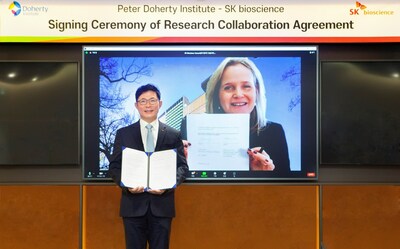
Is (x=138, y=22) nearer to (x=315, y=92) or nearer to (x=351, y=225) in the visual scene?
(x=315, y=92)

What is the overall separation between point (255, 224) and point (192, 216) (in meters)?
0.58

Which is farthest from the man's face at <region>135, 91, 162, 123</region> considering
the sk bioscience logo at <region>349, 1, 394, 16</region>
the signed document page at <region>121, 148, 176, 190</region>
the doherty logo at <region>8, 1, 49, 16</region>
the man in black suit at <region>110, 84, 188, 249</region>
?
the sk bioscience logo at <region>349, 1, 394, 16</region>

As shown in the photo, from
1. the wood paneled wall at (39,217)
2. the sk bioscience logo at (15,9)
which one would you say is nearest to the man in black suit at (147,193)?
the wood paneled wall at (39,217)

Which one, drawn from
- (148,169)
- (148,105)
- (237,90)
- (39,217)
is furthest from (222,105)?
(39,217)

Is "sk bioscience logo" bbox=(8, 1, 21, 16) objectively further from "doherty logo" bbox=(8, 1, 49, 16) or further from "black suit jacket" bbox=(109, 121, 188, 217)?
"black suit jacket" bbox=(109, 121, 188, 217)

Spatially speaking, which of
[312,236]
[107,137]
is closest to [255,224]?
[312,236]

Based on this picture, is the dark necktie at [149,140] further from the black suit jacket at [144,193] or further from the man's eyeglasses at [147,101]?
the man's eyeglasses at [147,101]

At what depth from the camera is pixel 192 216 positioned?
385 centimetres

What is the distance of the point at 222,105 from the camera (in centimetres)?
381

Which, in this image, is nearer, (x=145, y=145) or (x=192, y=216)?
(x=145, y=145)

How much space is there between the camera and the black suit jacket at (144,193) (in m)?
3.22

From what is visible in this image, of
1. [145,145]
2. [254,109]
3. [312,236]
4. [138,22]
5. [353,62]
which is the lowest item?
[312,236]

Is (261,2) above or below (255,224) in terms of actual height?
above

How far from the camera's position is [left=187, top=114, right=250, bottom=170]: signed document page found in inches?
150
